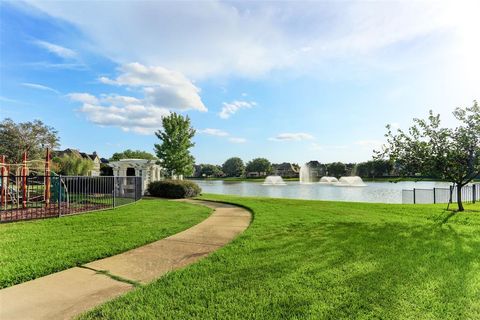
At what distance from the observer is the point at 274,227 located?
8.27 metres

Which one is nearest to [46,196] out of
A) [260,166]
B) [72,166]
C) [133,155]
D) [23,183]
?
[23,183]

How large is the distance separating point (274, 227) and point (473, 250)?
4.48 meters

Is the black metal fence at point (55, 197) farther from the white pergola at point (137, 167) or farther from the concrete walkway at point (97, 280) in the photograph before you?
the concrete walkway at point (97, 280)

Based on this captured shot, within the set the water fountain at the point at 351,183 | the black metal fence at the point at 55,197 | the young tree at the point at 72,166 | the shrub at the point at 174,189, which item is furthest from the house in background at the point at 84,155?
the water fountain at the point at 351,183

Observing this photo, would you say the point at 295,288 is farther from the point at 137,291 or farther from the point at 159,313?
the point at 137,291

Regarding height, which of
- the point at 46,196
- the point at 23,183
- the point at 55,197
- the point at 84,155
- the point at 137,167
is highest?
the point at 84,155

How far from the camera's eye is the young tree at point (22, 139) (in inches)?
1236

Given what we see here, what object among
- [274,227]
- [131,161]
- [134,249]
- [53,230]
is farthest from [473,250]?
[131,161]

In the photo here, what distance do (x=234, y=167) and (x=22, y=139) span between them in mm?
108153

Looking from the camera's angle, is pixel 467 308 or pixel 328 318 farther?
pixel 467 308

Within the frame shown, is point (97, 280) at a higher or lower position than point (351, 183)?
higher

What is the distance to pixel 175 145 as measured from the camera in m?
27.5

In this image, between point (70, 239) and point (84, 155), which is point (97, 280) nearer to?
point (70, 239)

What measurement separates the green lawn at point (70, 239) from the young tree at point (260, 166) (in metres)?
116
